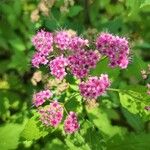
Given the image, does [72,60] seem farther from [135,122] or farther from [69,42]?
[135,122]

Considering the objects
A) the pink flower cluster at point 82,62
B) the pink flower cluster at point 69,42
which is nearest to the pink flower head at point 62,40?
the pink flower cluster at point 69,42

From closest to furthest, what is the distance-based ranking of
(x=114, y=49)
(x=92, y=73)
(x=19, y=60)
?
(x=114, y=49) → (x=92, y=73) → (x=19, y=60)

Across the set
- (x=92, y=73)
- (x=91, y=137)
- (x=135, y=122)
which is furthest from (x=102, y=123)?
(x=91, y=137)

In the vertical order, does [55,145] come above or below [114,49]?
below

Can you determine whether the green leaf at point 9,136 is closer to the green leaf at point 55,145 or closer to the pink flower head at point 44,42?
the green leaf at point 55,145

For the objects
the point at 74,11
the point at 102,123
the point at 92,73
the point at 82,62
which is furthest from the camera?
the point at 74,11

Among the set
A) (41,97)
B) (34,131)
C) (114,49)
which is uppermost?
(114,49)

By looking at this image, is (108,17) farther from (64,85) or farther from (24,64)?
(64,85)
